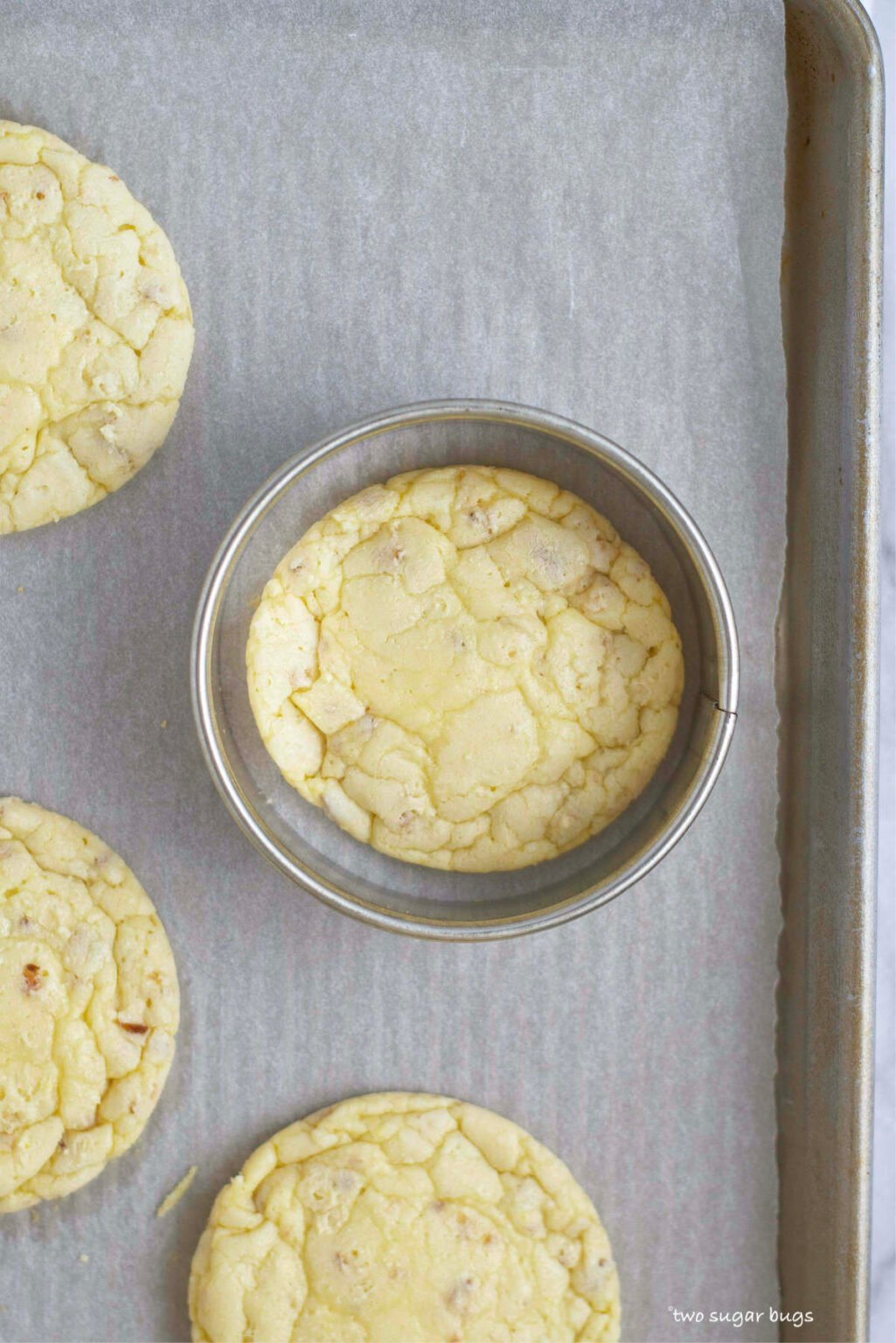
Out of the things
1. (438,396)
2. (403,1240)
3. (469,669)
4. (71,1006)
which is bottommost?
(403,1240)

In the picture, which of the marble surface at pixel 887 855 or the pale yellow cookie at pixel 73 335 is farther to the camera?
the marble surface at pixel 887 855

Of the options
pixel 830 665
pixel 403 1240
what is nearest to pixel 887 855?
pixel 830 665

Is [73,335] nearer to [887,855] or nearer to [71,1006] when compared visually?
[71,1006]

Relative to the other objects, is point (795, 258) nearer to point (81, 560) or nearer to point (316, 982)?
point (81, 560)

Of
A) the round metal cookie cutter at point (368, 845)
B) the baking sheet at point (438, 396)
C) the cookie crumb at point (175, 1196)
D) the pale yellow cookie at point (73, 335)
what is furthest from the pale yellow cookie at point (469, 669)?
the cookie crumb at point (175, 1196)

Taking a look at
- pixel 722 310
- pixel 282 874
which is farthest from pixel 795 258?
pixel 282 874

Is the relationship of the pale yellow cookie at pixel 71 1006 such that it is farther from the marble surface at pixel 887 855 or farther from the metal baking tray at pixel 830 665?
the marble surface at pixel 887 855
